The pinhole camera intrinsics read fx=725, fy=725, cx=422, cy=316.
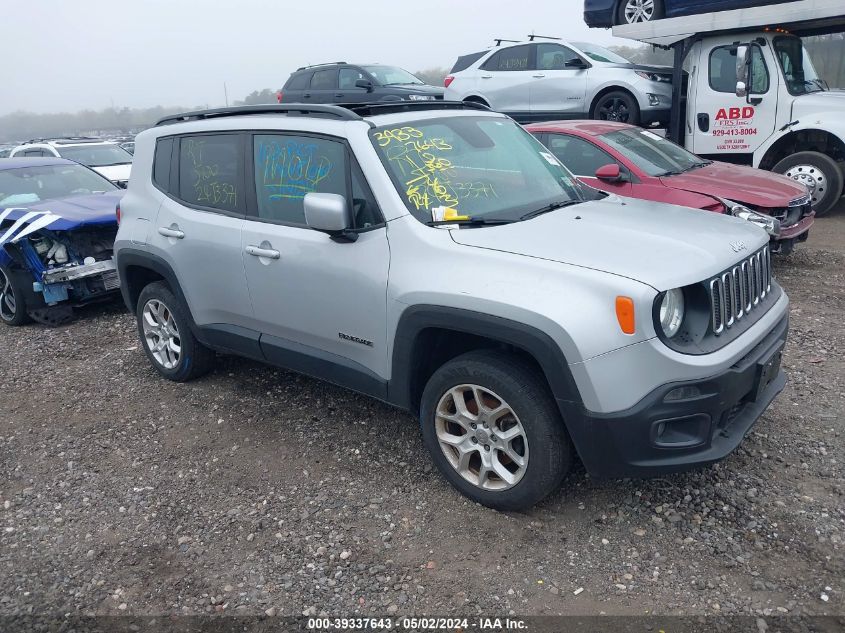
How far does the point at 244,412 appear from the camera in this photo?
4.84m

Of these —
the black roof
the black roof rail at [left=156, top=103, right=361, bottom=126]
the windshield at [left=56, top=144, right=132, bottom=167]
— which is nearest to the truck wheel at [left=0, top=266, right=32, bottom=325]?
the black roof rail at [left=156, top=103, right=361, bottom=126]

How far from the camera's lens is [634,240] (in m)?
3.36

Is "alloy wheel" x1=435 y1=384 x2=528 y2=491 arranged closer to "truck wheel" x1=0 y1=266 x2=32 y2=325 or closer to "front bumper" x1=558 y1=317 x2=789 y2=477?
"front bumper" x1=558 y1=317 x2=789 y2=477

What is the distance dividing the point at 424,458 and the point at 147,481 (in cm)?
156

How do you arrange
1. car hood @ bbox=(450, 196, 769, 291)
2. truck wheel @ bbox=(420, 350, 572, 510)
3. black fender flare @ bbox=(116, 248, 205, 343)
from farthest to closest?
black fender flare @ bbox=(116, 248, 205, 343), truck wheel @ bbox=(420, 350, 572, 510), car hood @ bbox=(450, 196, 769, 291)

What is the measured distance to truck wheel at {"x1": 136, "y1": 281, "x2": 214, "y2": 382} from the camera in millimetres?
5090

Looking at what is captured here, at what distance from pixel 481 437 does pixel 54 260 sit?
17.1 feet

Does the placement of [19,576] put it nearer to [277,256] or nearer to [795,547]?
[277,256]

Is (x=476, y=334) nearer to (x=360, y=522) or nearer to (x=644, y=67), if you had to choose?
(x=360, y=522)

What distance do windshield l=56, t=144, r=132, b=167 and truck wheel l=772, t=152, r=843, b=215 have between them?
37.7ft

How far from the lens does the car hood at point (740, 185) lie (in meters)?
6.98

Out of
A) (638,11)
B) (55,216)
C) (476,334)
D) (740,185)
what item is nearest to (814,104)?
(638,11)

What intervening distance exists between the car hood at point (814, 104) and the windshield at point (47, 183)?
8366mm

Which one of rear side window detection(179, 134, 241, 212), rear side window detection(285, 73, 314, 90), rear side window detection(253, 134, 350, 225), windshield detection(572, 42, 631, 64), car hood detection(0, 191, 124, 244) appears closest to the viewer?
rear side window detection(253, 134, 350, 225)
